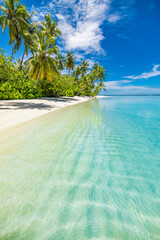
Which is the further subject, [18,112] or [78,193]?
[18,112]

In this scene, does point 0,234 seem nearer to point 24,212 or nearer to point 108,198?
point 24,212

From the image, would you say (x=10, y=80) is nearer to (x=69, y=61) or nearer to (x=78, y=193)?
(x=78, y=193)

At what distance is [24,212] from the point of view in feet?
4.90

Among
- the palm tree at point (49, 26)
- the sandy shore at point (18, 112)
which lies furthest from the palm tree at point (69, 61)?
the sandy shore at point (18, 112)

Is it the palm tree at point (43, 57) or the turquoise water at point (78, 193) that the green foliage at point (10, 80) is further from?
the turquoise water at point (78, 193)

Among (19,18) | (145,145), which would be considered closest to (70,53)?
(19,18)

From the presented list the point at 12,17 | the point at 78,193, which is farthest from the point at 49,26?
the point at 78,193

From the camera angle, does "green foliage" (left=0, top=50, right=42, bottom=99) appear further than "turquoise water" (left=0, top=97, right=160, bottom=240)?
Yes

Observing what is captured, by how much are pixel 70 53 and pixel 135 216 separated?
4395 cm

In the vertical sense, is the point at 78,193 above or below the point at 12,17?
below

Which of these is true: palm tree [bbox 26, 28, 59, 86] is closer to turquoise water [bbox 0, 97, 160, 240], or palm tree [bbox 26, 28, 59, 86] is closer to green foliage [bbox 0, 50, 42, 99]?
green foliage [bbox 0, 50, 42, 99]

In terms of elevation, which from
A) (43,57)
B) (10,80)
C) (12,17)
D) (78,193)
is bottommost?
(78,193)

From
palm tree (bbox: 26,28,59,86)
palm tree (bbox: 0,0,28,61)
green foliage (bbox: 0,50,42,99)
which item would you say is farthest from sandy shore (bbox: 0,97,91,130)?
palm tree (bbox: 0,0,28,61)

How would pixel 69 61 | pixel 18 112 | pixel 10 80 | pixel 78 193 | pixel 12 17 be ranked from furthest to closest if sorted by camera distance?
pixel 69 61 < pixel 12 17 < pixel 10 80 < pixel 18 112 < pixel 78 193
